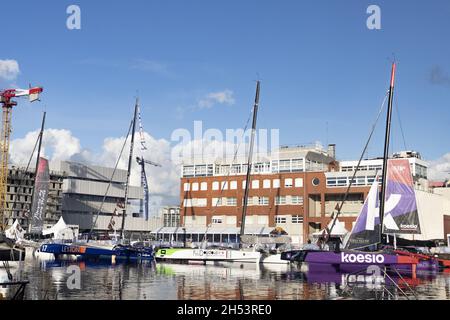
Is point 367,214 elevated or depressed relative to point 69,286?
elevated

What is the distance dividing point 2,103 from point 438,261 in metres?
96.8

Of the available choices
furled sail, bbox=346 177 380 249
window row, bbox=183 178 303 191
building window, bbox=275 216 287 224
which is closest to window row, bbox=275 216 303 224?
building window, bbox=275 216 287 224

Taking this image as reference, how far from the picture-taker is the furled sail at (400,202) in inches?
2105

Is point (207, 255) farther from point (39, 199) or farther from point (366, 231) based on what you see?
point (39, 199)

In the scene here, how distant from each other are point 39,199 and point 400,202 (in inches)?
2298

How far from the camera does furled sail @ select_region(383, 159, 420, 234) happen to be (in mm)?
53469

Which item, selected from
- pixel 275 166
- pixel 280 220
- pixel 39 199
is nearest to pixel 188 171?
pixel 275 166

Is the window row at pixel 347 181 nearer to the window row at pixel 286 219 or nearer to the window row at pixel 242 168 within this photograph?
the window row at pixel 242 168

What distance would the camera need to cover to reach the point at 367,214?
49.8 m

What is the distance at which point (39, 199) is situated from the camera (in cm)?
8906

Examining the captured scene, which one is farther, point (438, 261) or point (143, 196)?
point (143, 196)

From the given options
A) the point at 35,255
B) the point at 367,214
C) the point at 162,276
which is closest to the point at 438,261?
the point at 367,214

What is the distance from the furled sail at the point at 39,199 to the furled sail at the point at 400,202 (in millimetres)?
55768
